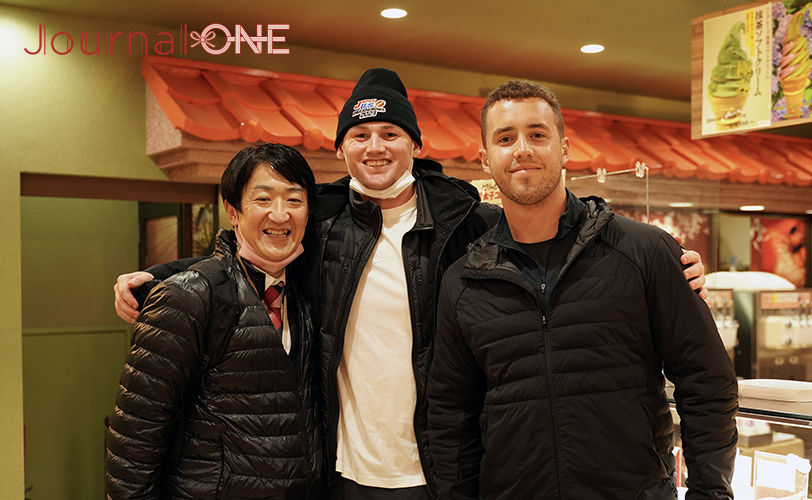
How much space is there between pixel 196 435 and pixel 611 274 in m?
1.25

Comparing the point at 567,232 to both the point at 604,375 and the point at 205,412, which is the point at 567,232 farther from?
the point at 205,412

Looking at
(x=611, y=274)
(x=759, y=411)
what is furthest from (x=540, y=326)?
(x=759, y=411)

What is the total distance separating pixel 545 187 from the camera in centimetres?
181

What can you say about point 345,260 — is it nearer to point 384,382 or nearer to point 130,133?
point 384,382

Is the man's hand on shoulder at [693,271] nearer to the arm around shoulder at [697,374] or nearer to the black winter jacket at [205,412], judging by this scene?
the arm around shoulder at [697,374]

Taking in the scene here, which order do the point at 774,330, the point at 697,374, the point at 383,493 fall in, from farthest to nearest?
the point at 774,330, the point at 383,493, the point at 697,374

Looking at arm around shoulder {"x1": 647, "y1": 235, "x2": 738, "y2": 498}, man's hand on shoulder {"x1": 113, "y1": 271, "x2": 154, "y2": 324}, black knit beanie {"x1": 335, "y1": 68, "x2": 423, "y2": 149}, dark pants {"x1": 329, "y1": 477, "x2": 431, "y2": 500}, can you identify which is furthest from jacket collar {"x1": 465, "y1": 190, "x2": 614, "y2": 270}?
man's hand on shoulder {"x1": 113, "y1": 271, "x2": 154, "y2": 324}

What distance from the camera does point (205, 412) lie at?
6.35ft

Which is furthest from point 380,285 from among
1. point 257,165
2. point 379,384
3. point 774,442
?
point 774,442

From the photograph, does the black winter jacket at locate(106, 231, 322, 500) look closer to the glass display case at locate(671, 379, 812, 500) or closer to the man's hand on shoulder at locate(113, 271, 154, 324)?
the man's hand on shoulder at locate(113, 271, 154, 324)

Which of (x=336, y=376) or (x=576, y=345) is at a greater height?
(x=576, y=345)

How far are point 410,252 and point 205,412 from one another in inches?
31.1

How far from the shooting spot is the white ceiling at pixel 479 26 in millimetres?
4336

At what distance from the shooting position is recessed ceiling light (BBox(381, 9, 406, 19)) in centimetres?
443
